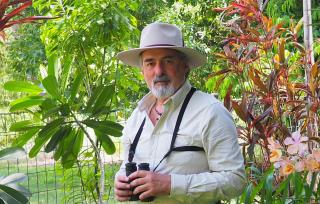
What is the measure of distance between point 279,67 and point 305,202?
3.26ft

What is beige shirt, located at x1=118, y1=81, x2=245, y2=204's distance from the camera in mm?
1588

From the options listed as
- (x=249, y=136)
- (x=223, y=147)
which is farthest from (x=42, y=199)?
→ (x=223, y=147)

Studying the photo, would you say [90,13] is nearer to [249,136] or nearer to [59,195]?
[249,136]

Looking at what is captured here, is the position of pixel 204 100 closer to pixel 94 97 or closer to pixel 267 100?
pixel 94 97

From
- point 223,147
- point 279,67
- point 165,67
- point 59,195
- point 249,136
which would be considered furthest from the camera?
point 59,195

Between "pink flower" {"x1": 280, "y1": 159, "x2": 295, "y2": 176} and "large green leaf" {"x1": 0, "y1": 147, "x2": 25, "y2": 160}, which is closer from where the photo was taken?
"large green leaf" {"x1": 0, "y1": 147, "x2": 25, "y2": 160}

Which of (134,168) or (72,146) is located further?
(72,146)

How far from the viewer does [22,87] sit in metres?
1.95

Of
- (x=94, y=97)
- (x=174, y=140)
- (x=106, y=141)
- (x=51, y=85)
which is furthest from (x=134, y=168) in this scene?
(x=106, y=141)

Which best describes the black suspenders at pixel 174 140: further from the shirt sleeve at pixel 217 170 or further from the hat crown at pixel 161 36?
the hat crown at pixel 161 36

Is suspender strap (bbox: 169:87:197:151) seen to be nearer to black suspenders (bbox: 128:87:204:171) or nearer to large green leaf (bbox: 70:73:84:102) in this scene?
black suspenders (bbox: 128:87:204:171)

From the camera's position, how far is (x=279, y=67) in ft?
9.08

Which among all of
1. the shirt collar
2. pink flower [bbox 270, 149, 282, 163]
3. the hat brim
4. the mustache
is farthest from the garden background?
the mustache

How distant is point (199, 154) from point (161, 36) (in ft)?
1.41
